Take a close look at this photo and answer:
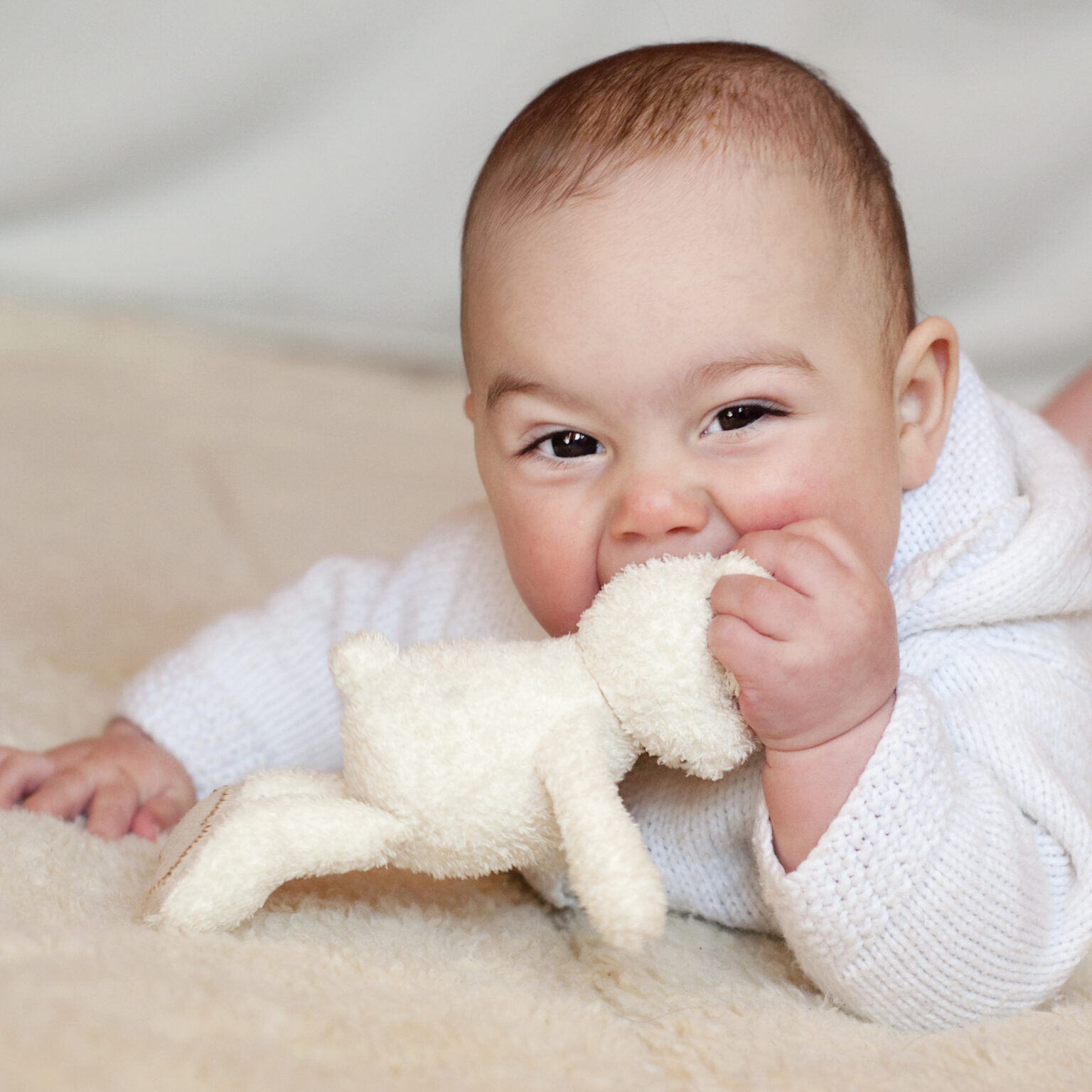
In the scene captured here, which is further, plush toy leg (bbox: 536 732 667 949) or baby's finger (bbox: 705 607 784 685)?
baby's finger (bbox: 705 607 784 685)

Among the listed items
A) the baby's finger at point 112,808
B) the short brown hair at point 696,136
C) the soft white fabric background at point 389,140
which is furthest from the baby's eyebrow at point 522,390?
the soft white fabric background at point 389,140

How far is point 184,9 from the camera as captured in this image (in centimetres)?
231

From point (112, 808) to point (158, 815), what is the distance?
44mm

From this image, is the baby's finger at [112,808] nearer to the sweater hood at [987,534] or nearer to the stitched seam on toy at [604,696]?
the stitched seam on toy at [604,696]

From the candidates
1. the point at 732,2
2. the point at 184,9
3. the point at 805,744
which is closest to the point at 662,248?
the point at 805,744

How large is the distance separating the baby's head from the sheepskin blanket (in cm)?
24

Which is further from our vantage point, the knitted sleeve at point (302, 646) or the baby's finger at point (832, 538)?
the knitted sleeve at point (302, 646)

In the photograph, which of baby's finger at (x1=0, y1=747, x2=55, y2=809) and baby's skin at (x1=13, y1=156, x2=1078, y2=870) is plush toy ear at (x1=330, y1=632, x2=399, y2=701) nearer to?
baby's skin at (x1=13, y1=156, x2=1078, y2=870)

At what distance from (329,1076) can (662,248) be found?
542 mm

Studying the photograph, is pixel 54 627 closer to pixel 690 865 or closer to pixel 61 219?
pixel 690 865

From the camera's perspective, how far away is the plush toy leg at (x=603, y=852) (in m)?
0.65

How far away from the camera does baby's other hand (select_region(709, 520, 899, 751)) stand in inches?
30.6

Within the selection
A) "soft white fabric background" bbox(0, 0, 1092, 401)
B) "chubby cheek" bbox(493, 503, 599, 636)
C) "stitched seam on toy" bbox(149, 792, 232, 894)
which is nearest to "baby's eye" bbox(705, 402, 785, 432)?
"chubby cheek" bbox(493, 503, 599, 636)

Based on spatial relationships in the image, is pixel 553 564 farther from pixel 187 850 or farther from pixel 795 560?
pixel 187 850
